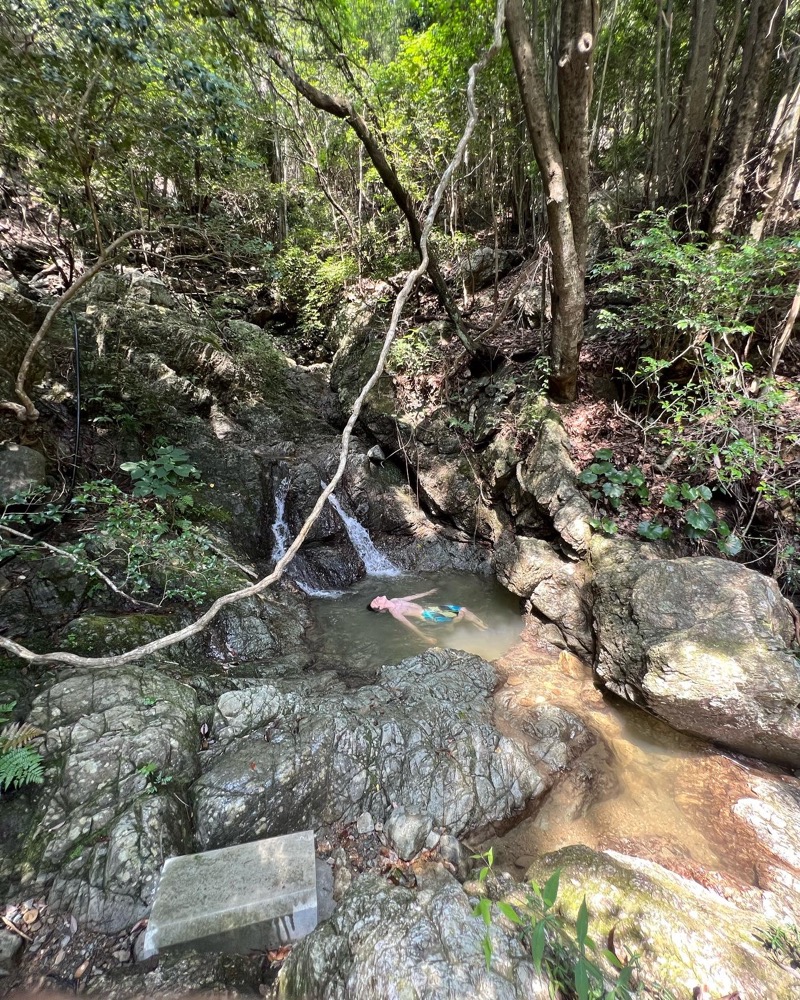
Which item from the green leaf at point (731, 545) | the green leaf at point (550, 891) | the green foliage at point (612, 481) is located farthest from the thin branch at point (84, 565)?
the green leaf at point (731, 545)

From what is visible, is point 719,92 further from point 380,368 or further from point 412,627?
point 412,627

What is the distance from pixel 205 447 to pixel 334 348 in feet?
17.0

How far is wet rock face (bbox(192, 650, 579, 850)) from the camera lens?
2.68 m

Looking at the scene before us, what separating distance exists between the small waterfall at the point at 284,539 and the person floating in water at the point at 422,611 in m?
0.83

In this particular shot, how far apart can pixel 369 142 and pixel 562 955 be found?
7.51 metres

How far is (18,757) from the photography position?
2482 mm

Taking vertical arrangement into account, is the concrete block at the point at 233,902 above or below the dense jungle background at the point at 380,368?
below

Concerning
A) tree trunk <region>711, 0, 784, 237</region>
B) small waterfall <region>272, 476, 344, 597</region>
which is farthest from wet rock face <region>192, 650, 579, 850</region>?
tree trunk <region>711, 0, 784, 237</region>

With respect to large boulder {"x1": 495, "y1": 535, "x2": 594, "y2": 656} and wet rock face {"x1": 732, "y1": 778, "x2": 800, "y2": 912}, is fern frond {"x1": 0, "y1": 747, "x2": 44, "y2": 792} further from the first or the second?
large boulder {"x1": 495, "y1": 535, "x2": 594, "y2": 656}

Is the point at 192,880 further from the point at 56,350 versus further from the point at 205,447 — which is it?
the point at 56,350

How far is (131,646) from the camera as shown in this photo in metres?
3.53

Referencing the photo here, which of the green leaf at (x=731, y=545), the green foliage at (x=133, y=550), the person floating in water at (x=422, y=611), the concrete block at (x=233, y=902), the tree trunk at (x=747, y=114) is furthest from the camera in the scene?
the person floating in water at (x=422, y=611)

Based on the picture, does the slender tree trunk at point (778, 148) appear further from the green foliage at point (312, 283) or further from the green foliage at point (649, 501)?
the green foliage at point (312, 283)

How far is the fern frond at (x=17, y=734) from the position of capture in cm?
254
